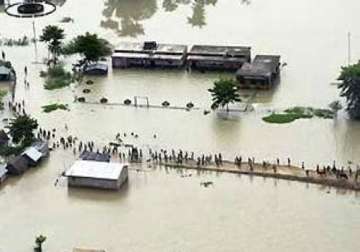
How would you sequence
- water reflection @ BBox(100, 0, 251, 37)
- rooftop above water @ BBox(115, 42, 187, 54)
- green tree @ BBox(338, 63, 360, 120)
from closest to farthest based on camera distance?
green tree @ BBox(338, 63, 360, 120)
rooftop above water @ BBox(115, 42, 187, 54)
water reflection @ BBox(100, 0, 251, 37)

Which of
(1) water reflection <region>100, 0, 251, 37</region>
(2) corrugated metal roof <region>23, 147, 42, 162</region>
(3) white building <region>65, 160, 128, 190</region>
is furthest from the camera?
(1) water reflection <region>100, 0, 251, 37</region>

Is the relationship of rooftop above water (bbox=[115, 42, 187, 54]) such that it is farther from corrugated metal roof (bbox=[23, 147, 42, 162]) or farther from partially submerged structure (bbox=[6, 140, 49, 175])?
corrugated metal roof (bbox=[23, 147, 42, 162])

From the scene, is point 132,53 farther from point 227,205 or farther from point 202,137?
point 227,205

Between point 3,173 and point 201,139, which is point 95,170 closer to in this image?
point 3,173

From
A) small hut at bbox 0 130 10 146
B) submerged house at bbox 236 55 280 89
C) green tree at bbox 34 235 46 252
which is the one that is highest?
submerged house at bbox 236 55 280 89

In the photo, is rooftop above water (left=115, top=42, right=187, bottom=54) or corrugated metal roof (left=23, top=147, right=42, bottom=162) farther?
rooftop above water (left=115, top=42, right=187, bottom=54)

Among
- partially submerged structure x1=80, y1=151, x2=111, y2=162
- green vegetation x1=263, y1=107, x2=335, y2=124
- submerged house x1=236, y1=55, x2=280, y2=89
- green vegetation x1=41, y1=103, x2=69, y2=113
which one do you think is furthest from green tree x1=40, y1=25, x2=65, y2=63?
green vegetation x1=263, y1=107, x2=335, y2=124

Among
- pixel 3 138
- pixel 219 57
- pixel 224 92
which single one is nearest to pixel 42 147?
pixel 3 138

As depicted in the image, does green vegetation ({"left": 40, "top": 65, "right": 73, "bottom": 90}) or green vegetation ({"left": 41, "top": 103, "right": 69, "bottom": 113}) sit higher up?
green vegetation ({"left": 40, "top": 65, "right": 73, "bottom": 90})
